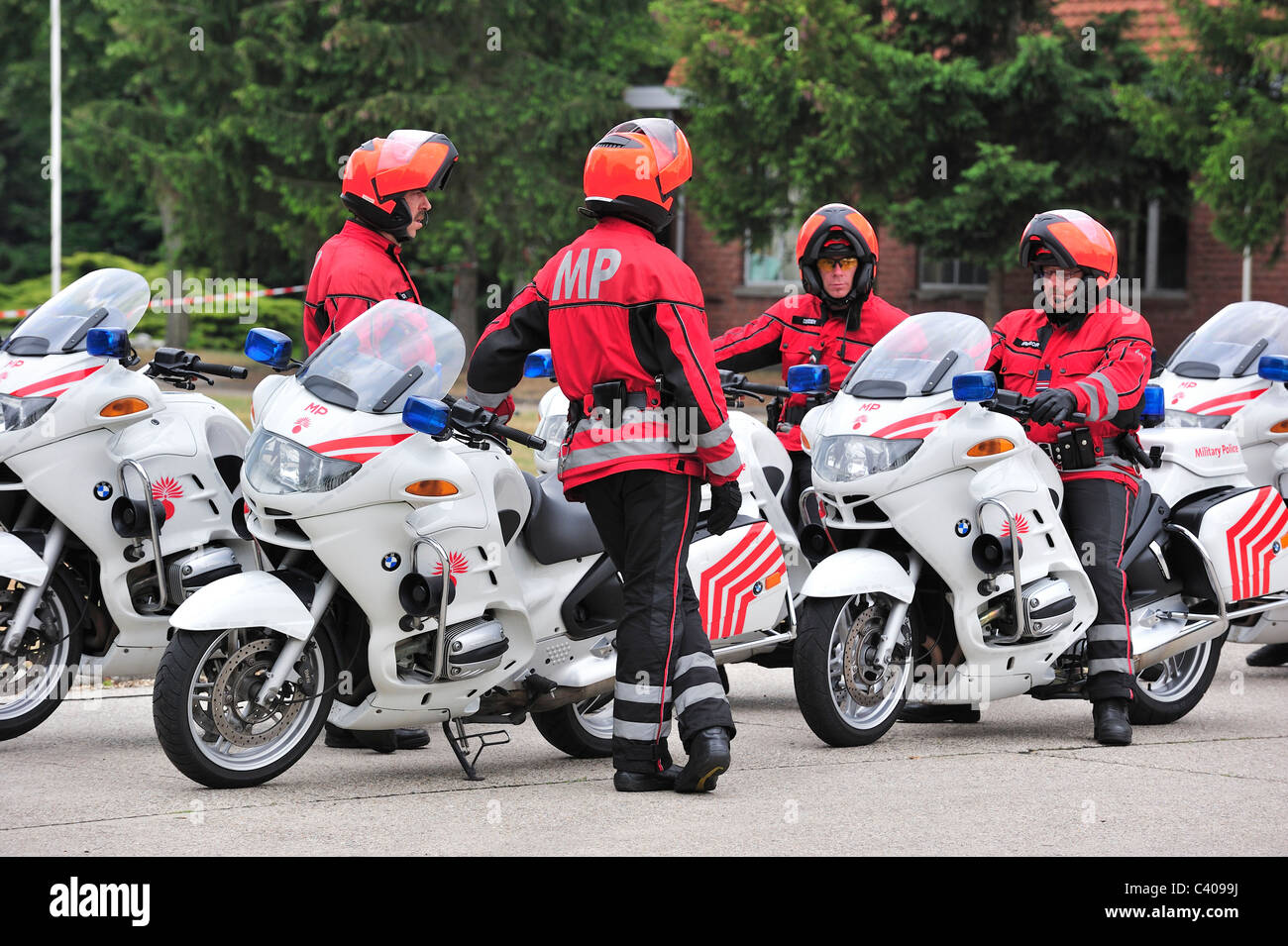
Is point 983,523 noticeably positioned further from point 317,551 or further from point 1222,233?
point 1222,233

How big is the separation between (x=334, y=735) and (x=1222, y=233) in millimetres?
14567

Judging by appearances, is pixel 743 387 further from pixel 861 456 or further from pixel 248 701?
pixel 248 701

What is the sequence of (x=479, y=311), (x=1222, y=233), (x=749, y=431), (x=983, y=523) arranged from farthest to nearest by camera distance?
(x=479, y=311) < (x=1222, y=233) < (x=749, y=431) < (x=983, y=523)

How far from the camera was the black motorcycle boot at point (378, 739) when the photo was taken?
6738 millimetres

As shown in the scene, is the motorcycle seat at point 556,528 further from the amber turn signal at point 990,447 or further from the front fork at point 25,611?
the front fork at point 25,611

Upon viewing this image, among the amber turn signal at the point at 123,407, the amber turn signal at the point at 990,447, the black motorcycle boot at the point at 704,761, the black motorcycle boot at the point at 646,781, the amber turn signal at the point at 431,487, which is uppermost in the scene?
the amber turn signal at the point at 123,407

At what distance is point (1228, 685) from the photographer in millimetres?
8445

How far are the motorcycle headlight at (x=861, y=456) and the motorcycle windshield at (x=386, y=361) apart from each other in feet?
4.73

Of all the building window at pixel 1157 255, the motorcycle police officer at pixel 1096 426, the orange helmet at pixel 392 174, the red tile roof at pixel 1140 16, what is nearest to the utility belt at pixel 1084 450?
the motorcycle police officer at pixel 1096 426

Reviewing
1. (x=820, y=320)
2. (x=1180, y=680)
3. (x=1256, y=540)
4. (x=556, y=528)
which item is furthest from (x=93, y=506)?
(x=1256, y=540)

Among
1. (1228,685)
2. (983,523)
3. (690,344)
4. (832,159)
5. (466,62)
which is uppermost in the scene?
(466,62)

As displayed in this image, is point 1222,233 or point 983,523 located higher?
point 1222,233

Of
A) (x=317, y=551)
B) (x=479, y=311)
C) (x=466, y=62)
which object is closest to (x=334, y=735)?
(x=317, y=551)

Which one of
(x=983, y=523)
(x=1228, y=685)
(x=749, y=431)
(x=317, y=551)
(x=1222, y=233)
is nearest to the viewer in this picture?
(x=317, y=551)
